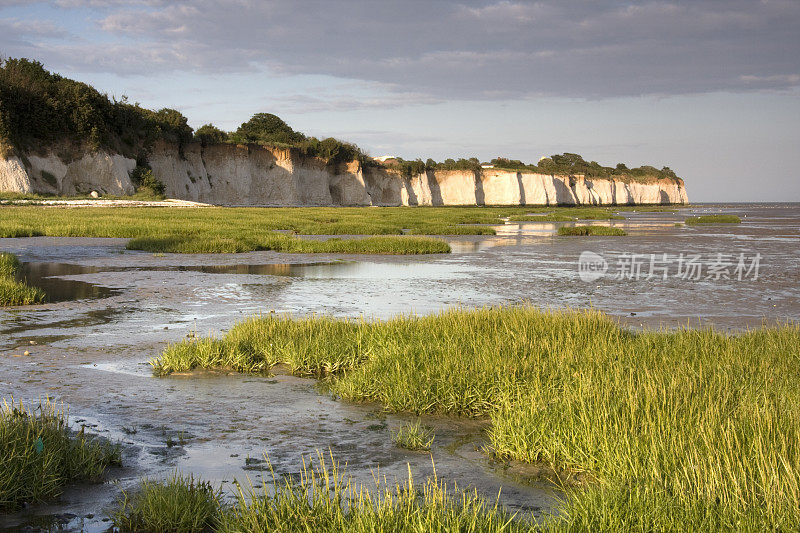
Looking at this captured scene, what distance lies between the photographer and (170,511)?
165 inches

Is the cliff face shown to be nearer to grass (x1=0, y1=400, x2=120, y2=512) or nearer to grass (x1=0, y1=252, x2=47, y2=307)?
grass (x1=0, y1=252, x2=47, y2=307)

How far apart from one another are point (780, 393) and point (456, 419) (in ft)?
9.66

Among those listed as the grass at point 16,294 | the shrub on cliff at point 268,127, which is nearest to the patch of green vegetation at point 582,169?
the shrub on cliff at point 268,127

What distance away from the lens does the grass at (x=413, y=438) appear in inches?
230

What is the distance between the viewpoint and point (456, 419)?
679 cm

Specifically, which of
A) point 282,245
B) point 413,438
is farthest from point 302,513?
point 282,245

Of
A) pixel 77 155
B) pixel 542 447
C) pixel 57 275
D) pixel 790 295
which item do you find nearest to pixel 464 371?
pixel 542 447

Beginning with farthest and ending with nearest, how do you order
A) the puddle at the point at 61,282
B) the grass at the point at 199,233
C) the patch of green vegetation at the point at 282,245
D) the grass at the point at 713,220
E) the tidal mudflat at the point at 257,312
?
the grass at the point at 713,220
the grass at the point at 199,233
the patch of green vegetation at the point at 282,245
the puddle at the point at 61,282
the tidal mudflat at the point at 257,312

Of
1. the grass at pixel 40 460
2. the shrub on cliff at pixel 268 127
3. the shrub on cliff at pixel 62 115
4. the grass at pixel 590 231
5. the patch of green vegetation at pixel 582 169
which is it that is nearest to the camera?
the grass at pixel 40 460

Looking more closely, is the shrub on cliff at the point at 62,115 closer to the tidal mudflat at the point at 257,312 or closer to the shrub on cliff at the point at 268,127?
the tidal mudflat at the point at 257,312

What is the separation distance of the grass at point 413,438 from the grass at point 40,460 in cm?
230

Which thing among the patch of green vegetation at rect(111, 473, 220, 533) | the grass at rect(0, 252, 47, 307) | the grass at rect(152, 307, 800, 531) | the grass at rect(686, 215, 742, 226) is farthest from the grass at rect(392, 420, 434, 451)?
the grass at rect(686, 215, 742, 226)

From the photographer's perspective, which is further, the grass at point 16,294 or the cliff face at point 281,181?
the cliff face at point 281,181

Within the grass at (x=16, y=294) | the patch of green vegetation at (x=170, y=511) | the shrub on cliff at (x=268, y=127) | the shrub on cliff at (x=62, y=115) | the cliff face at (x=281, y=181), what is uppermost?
the shrub on cliff at (x=268, y=127)
